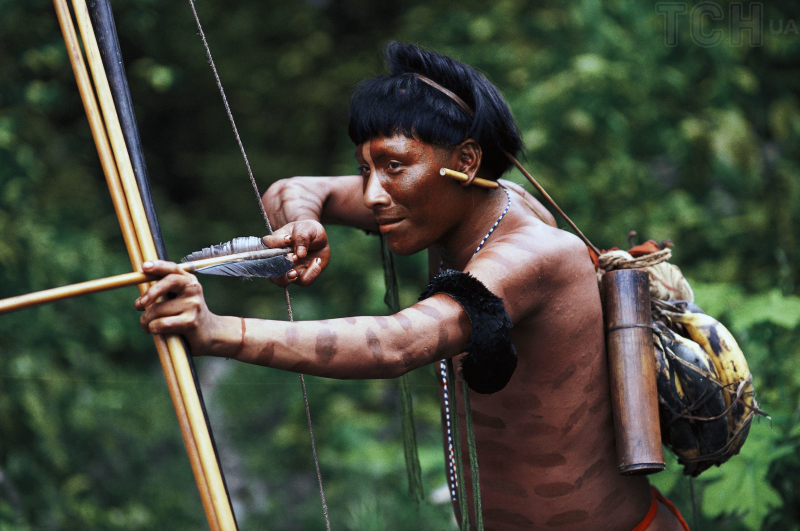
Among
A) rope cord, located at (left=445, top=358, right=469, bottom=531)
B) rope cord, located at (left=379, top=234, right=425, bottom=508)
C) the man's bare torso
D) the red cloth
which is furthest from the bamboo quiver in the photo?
rope cord, located at (left=379, top=234, right=425, bottom=508)

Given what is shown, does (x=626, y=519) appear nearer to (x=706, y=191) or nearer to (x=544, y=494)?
(x=544, y=494)

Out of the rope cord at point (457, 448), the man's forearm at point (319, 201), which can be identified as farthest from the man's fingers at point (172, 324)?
the man's forearm at point (319, 201)

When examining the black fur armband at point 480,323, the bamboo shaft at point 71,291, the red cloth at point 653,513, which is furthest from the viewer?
the red cloth at point 653,513

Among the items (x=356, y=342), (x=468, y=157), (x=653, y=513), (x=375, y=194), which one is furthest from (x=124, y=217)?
(x=653, y=513)

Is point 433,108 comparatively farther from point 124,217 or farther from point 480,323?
point 124,217

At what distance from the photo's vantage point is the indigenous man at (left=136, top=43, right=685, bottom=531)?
4.55 feet

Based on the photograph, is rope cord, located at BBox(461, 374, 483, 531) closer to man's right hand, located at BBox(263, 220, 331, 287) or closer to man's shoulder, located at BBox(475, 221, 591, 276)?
man's shoulder, located at BBox(475, 221, 591, 276)

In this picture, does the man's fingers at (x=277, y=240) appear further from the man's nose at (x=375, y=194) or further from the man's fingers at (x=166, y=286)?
the man's fingers at (x=166, y=286)

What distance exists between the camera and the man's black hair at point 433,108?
5.32 ft

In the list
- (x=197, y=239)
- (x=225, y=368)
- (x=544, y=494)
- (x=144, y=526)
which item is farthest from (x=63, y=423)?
(x=544, y=494)

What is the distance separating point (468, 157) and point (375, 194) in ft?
0.76

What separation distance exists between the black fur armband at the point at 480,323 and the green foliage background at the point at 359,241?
1784 mm

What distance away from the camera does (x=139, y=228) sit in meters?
1.24

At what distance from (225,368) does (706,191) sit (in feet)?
11.3
